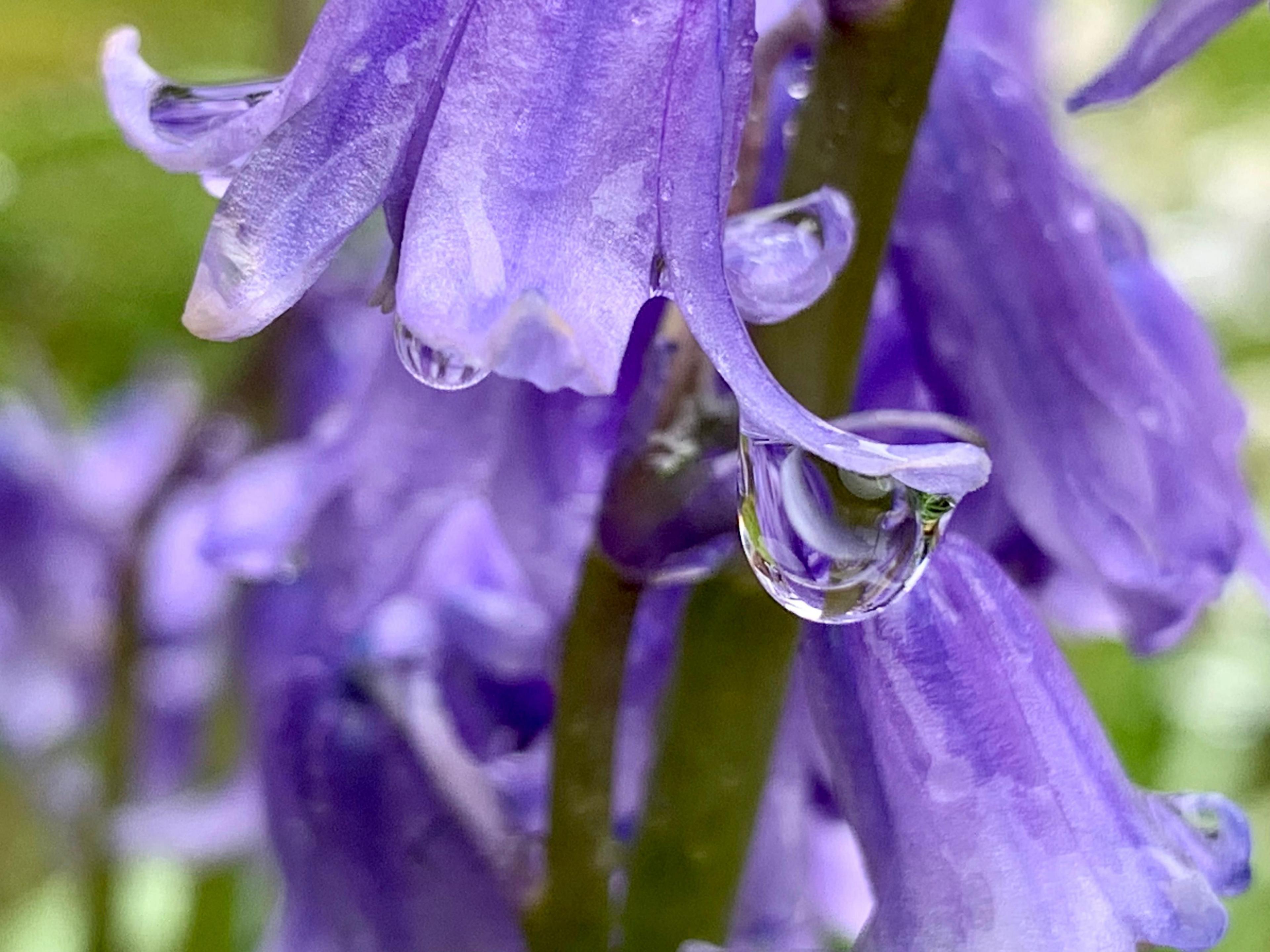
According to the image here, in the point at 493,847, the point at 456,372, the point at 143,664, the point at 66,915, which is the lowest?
the point at 66,915

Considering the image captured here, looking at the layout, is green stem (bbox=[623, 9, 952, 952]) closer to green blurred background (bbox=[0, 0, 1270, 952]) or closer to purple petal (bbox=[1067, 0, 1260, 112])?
purple petal (bbox=[1067, 0, 1260, 112])

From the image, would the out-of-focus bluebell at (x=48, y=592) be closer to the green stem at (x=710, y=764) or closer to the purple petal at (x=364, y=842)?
the purple petal at (x=364, y=842)

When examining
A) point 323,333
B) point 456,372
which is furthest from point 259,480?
point 456,372

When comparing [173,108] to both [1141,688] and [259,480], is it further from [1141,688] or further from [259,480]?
[1141,688]

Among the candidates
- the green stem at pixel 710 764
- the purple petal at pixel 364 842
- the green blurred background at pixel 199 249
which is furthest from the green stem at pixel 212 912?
the green stem at pixel 710 764

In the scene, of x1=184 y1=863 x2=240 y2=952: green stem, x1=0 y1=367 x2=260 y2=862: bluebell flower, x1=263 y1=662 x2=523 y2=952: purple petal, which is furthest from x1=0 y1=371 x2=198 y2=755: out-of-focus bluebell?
x1=263 y1=662 x2=523 y2=952: purple petal

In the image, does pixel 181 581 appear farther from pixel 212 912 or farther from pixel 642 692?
pixel 642 692

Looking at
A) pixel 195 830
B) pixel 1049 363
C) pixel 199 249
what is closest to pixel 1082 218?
pixel 1049 363
